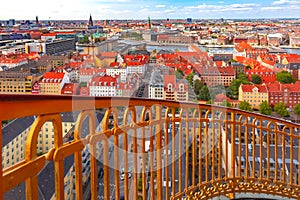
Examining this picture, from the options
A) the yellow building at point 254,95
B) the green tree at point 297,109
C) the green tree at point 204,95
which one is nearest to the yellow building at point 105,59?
the green tree at point 204,95

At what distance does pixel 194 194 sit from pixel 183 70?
30.7 feet

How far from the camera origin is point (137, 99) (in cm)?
72

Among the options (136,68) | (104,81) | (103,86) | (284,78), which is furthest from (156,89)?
(284,78)

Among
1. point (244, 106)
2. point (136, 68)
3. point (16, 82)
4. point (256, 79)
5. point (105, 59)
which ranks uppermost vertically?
point (105, 59)

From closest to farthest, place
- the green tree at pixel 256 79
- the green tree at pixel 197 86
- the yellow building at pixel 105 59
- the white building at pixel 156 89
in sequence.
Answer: the white building at pixel 156 89 → the green tree at pixel 197 86 → the green tree at pixel 256 79 → the yellow building at pixel 105 59

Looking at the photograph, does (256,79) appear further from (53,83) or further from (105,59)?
(53,83)

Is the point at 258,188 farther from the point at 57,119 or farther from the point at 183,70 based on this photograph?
the point at 183,70

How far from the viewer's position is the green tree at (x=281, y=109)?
25.7ft

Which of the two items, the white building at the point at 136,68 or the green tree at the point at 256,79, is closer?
the white building at the point at 136,68

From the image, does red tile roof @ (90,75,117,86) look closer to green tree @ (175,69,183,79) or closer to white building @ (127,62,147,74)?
white building @ (127,62,147,74)

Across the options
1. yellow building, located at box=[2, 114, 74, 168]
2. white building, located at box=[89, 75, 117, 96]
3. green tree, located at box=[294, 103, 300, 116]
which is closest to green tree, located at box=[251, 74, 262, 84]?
green tree, located at box=[294, 103, 300, 116]

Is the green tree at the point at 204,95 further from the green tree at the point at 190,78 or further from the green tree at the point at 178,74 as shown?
the green tree at the point at 178,74

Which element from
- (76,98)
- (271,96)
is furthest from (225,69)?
(76,98)

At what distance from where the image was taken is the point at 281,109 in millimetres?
7848
